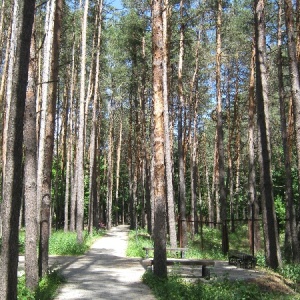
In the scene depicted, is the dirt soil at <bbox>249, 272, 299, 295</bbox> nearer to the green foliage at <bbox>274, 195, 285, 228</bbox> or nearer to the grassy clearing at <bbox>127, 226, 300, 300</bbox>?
the grassy clearing at <bbox>127, 226, 300, 300</bbox>

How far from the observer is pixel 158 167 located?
10.3 metres

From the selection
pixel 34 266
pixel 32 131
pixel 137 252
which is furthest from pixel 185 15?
pixel 34 266

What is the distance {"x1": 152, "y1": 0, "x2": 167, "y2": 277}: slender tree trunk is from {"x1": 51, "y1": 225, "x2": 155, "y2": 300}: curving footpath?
0.79m

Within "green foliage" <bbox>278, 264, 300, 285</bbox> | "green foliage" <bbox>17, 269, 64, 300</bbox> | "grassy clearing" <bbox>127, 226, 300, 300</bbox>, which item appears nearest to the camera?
"green foliage" <bbox>17, 269, 64, 300</bbox>

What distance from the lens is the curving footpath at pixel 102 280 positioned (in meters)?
7.92

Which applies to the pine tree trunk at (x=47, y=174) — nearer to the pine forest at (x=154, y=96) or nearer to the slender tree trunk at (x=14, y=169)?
the pine forest at (x=154, y=96)

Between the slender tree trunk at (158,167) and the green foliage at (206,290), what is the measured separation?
1.77ft

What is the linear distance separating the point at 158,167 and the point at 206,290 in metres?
3.49

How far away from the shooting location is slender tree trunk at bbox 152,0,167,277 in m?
9.74

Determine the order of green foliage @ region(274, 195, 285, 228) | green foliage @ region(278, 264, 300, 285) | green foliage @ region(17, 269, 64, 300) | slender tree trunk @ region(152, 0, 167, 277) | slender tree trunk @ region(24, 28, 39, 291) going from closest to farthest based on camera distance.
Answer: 1. green foliage @ region(17, 269, 64, 300)
2. slender tree trunk @ region(24, 28, 39, 291)
3. slender tree trunk @ region(152, 0, 167, 277)
4. green foliage @ region(278, 264, 300, 285)
5. green foliage @ region(274, 195, 285, 228)

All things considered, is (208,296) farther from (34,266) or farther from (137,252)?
(137,252)

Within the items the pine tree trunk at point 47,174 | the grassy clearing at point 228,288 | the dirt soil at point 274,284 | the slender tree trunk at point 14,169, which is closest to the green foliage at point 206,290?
the grassy clearing at point 228,288

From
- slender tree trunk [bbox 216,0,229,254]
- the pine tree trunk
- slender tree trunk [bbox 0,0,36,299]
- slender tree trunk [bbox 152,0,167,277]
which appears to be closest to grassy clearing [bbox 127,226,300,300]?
slender tree trunk [bbox 152,0,167,277]

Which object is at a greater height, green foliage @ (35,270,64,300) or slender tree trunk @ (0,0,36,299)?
slender tree trunk @ (0,0,36,299)
